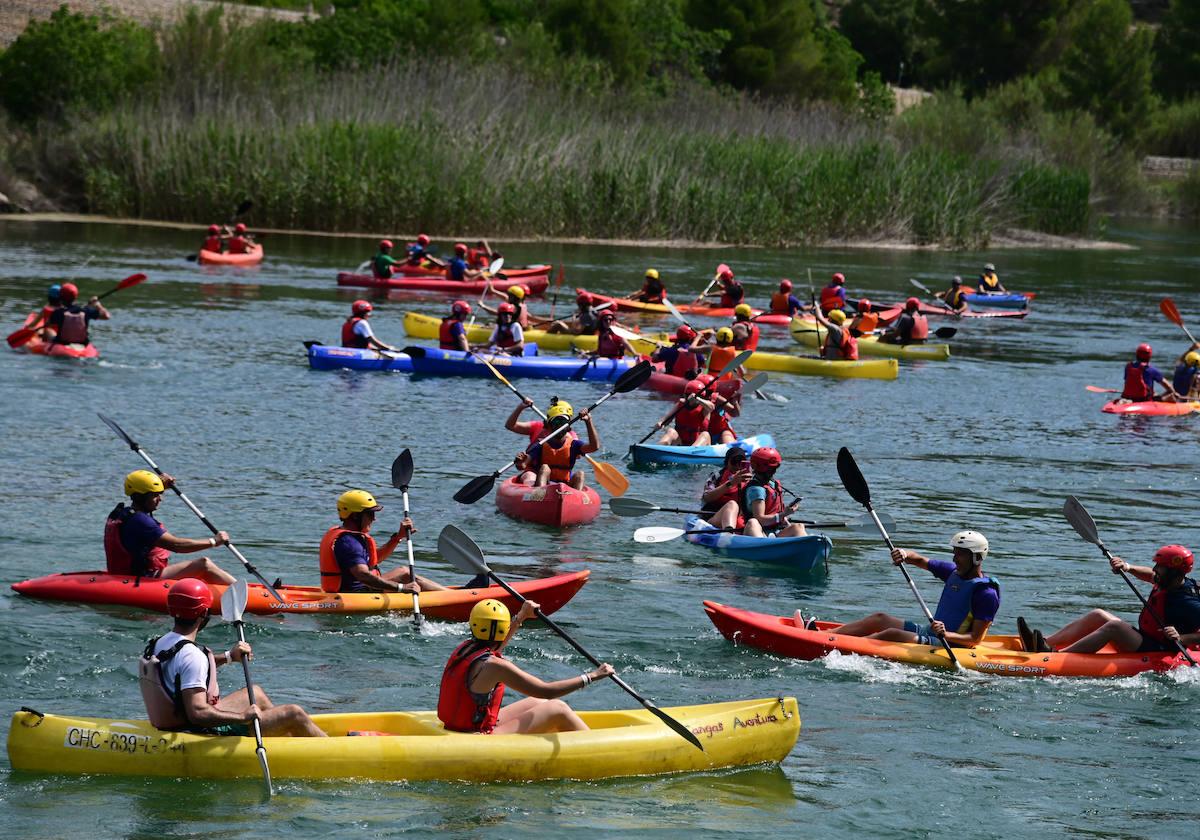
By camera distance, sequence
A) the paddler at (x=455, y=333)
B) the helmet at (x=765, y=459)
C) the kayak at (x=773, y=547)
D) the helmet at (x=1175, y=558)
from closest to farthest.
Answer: the helmet at (x=1175, y=558)
the kayak at (x=773, y=547)
the helmet at (x=765, y=459)
the paddler at (x=455, y=333)

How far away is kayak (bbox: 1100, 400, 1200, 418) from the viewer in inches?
1000

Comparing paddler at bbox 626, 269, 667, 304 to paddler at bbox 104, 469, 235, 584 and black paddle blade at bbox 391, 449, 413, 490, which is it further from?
paddler at bbox 104, 469, 235, 584

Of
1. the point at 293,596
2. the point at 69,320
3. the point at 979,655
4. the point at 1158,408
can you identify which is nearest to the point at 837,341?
the point at 1158,408

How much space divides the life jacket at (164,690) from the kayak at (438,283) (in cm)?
2609

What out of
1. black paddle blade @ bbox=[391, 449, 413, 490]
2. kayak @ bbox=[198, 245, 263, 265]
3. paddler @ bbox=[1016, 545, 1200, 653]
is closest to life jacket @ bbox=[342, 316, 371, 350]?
black paddle blade @ bbox=[391, 449, 413, 490]

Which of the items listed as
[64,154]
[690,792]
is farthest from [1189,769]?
[64,154]

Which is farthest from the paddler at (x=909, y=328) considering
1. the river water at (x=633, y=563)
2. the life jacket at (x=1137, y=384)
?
the life jacket at (x=1137, y=384)

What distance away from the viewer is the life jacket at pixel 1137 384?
25266 millimetres

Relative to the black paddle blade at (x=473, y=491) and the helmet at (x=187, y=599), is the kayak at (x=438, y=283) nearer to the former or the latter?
the black paddle blade at (x=473, y=491)

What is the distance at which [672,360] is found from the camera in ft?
84.0

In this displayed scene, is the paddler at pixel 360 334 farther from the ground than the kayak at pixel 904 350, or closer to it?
farther from the ground

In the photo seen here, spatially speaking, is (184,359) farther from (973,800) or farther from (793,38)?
(793,38)

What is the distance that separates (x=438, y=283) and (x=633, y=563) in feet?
69.0

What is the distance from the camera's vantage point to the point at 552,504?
1681 centimetres
